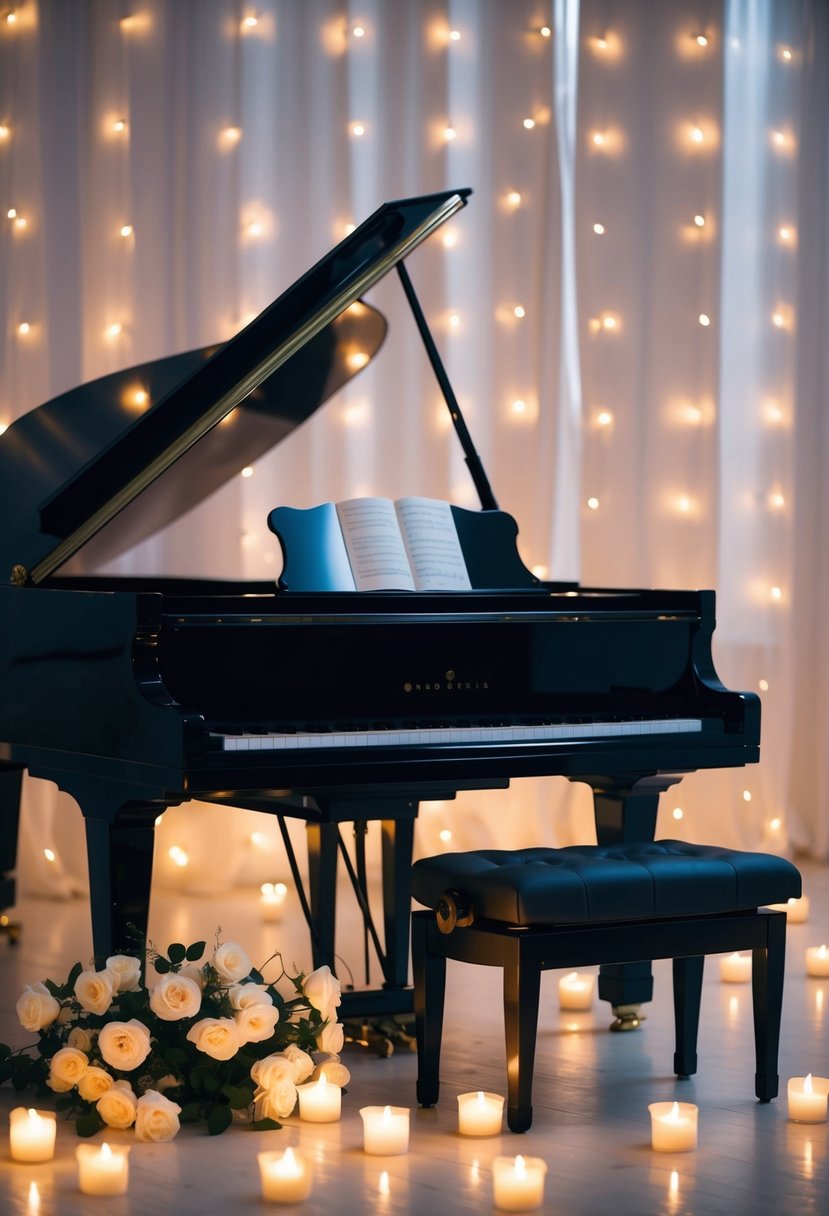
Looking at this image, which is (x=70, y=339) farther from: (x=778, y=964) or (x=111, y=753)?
(x=778, y=964)

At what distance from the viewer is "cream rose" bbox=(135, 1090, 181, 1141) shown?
310 cm

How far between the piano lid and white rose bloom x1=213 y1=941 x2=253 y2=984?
889mm

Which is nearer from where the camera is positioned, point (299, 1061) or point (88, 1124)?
point (88, 1124)

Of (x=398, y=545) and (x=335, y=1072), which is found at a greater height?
(x=398, y=545)

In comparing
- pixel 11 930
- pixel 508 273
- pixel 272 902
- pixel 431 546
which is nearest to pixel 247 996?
pixel 431 546

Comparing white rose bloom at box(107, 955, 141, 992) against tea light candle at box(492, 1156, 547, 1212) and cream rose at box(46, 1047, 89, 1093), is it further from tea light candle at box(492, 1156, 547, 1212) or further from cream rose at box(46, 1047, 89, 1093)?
tea light candle at box(492, 1156, 547, 1212)

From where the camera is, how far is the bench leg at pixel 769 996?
3311mm

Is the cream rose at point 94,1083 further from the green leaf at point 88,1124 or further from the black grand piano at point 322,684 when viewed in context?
the black grand piano at point 322,684

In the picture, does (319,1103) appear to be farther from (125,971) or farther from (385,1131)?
(125,971)

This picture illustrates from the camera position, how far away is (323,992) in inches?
132

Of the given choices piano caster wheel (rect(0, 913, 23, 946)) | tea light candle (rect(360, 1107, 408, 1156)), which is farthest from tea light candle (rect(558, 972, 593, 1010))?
piano caster wheel (rect(0, 913, 23, 946))

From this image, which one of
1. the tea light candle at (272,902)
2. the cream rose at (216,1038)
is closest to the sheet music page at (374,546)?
the cream rose at (216,1038)

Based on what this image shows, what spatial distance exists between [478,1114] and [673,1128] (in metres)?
0.34

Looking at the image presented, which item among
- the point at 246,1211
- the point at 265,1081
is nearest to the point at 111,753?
the point at 265,1081
